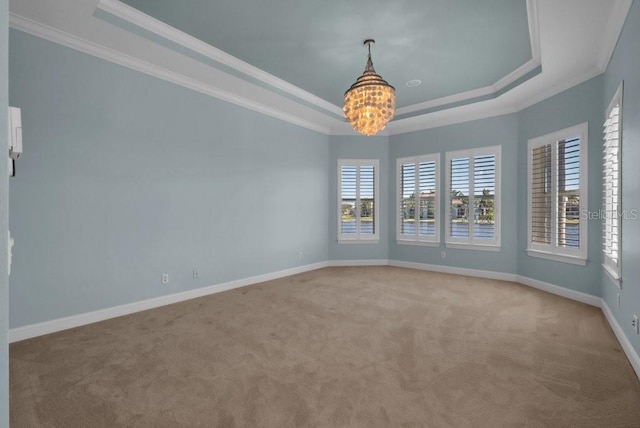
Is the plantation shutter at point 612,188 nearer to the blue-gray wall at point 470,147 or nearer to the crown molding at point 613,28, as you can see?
the crown molding at point 613,28

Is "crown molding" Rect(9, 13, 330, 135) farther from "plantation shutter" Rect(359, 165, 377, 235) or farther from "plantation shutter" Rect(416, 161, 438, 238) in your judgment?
"plantation shutter" Rect(416, 161, 438, 238)

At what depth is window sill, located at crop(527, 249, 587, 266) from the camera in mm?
4170

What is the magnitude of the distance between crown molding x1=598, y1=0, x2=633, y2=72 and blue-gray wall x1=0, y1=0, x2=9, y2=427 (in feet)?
13.1

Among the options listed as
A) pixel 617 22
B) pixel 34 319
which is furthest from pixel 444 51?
pixel 34 319

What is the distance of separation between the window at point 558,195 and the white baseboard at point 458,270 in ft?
2.04

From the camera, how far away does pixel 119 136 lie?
3.56 m

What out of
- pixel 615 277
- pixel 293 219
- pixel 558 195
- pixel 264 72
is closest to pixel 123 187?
pixel 264 72

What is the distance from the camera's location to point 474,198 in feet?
18.7

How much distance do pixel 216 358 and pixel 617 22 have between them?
15.4 ft

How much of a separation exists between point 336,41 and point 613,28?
8.85ft

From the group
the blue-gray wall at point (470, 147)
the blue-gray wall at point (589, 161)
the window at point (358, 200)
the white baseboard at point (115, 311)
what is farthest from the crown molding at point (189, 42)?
the blue-gray wall at point (589, 161)

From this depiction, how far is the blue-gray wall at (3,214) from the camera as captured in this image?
2.38ft

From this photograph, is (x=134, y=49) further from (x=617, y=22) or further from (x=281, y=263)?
(x=617, y=22)

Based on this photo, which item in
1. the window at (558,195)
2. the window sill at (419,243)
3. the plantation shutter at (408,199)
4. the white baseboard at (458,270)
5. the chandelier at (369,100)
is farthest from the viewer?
the plantation shutter at (408,199)
